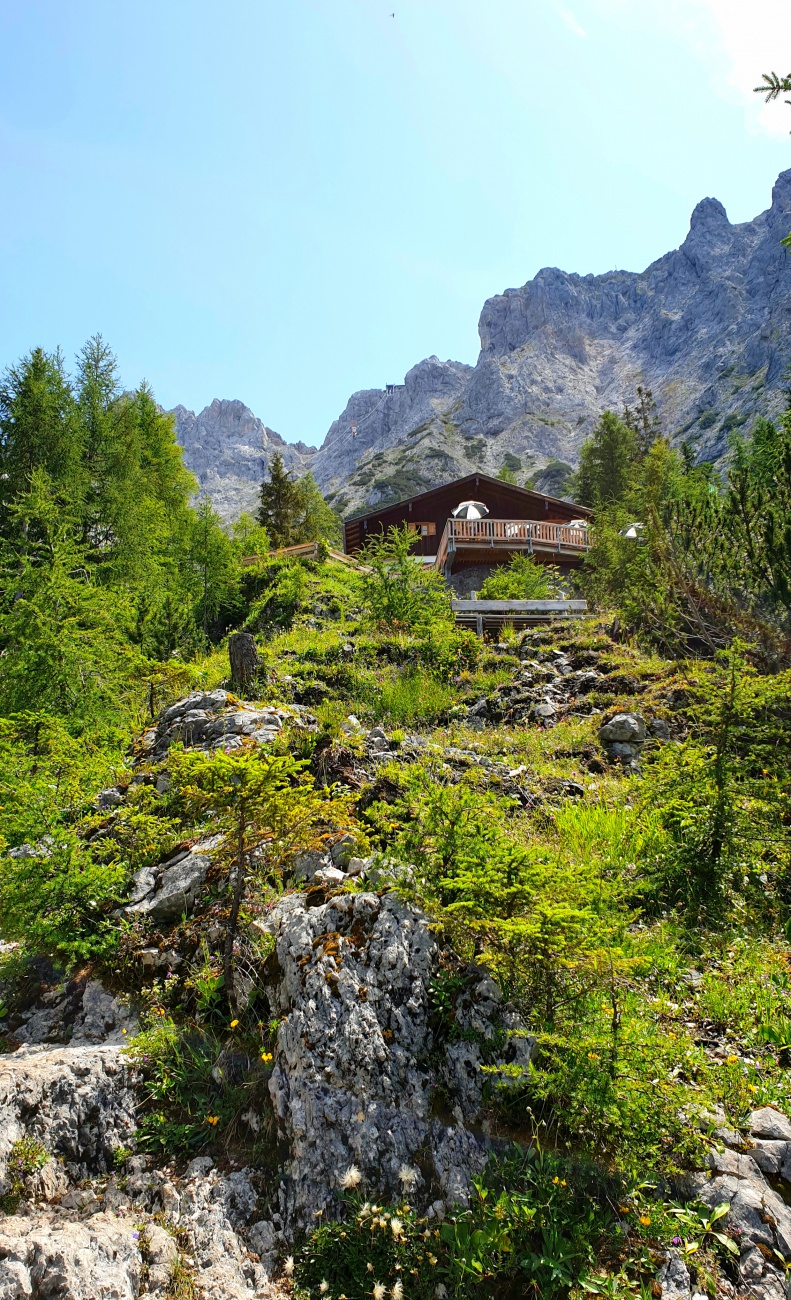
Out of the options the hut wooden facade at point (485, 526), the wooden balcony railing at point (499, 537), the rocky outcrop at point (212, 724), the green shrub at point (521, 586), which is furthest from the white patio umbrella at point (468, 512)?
the rocky outcrop at point (212, 724)

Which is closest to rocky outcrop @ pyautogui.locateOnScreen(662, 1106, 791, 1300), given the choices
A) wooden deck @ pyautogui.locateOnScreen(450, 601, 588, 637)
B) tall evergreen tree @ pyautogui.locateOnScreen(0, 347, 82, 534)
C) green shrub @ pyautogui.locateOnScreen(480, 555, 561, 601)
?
wooden deck @ pyautogui.locateOnScreen(450, 601, 588, 637)

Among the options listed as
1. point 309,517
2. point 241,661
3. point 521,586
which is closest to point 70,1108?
point 241,661

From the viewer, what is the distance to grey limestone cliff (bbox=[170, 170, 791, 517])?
373 ft

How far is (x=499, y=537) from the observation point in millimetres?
27391

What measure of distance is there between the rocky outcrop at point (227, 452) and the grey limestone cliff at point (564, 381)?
0.56 meters

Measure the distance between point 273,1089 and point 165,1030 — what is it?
0.97 metres

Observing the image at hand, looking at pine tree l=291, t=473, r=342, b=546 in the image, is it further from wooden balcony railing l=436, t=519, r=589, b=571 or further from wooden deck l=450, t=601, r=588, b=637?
wooden deck l=450, t=601, r=588, b=637

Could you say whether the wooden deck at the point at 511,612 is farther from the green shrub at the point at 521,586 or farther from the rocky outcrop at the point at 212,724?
the rocky outcrop at the point at 212,724

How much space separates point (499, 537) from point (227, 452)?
17443 centimetres

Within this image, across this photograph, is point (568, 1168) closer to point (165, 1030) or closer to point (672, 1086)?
point (672, 1086)

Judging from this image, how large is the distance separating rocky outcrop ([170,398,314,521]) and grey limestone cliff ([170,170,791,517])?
560 mm

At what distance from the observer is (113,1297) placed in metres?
2.74

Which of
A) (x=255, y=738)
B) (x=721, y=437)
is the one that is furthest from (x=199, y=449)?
(x=255, y=738)

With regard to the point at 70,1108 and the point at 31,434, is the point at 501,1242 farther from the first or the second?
the point at 31,434
